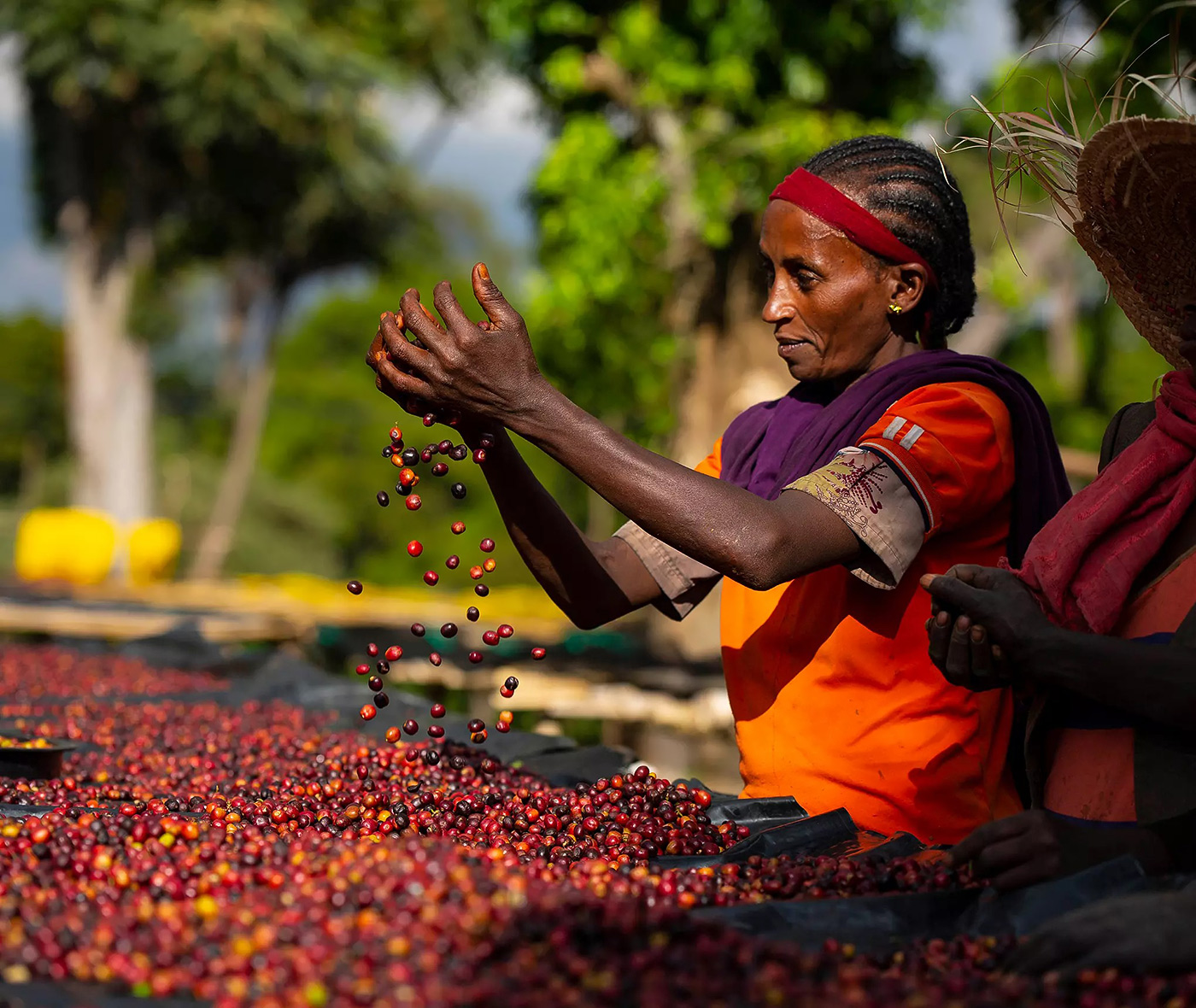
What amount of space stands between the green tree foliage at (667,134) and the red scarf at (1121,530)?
22.5ft

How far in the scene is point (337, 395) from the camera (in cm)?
3158

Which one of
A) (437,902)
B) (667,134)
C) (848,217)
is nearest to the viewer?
(437,902)

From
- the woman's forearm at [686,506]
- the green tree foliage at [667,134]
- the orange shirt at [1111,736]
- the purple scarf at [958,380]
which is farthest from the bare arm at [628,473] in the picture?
the green tree foliage at [667,134]

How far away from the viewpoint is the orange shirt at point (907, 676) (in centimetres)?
222

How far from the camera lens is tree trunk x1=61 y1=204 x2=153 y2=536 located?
58.0 ft

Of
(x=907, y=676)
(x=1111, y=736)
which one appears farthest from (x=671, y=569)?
(x=1111, y=736)

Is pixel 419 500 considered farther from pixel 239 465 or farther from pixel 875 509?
pixel 239 465

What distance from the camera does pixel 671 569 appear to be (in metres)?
2.75

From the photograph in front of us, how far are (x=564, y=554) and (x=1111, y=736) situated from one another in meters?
1.08

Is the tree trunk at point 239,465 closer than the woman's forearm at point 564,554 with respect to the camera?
No

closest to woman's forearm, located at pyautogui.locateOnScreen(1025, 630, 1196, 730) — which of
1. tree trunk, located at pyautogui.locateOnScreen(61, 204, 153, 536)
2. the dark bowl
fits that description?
the dark bowl

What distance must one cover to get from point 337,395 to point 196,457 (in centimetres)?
681

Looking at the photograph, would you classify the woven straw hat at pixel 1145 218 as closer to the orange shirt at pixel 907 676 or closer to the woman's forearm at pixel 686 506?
the orange shirt at pixel 907 676

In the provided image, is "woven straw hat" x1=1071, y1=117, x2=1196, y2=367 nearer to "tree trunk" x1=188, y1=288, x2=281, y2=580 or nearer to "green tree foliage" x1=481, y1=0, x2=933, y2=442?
"green tree foliage" x1=481, y1=0, x2=933, y2=442
